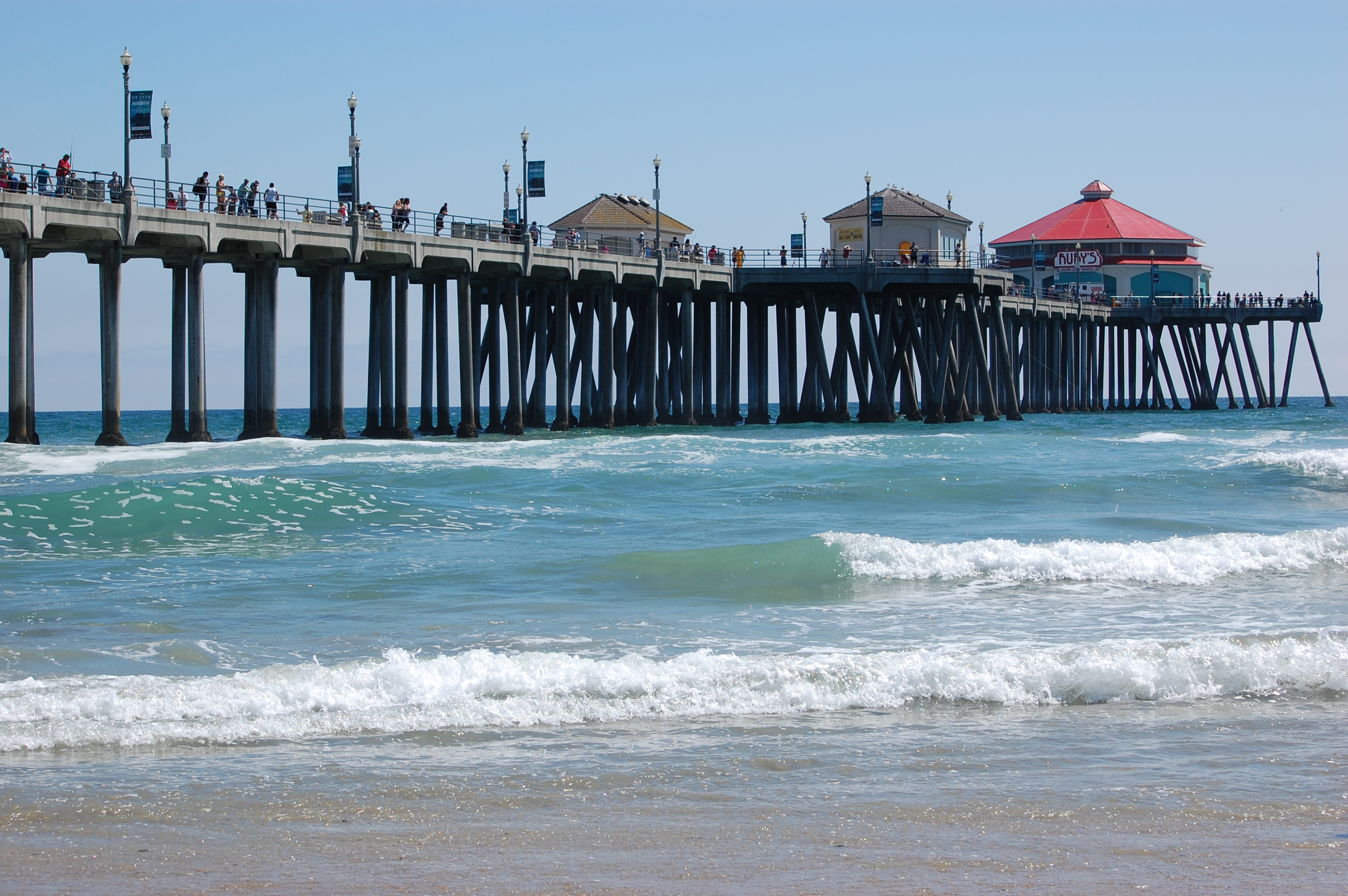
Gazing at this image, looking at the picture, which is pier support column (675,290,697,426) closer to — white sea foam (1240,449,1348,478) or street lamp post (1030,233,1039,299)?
white sea foam (1240,449,1348,478)

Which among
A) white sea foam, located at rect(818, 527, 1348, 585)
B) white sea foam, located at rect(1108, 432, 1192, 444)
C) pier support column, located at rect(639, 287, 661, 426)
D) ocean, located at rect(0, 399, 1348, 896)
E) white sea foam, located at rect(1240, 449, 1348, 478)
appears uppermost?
pier support column, located at rect(639, 287, 661, 426)

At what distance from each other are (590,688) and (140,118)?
23688 millimetres

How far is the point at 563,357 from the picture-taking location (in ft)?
136

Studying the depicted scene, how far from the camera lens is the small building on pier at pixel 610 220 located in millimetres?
53750

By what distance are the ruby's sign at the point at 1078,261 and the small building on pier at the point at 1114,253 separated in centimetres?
8

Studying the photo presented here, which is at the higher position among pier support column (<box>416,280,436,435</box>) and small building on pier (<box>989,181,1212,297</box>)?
small building on pier (<box>989,181,1212,297</box>)

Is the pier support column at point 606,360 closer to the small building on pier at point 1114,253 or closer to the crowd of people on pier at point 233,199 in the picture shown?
the crowd of people on pier at point 233,199

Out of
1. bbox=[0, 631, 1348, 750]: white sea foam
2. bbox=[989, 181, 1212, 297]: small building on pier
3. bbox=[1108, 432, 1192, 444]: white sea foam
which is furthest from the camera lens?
bbox=[989, 181, 1212, 297]: small building on pier

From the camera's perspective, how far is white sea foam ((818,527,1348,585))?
41.9ft

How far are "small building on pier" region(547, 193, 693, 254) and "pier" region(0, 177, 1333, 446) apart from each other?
349 centimetres

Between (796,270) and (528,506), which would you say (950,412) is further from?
(528,506)

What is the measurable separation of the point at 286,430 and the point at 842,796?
6461cm

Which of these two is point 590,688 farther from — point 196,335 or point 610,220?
point 610,220

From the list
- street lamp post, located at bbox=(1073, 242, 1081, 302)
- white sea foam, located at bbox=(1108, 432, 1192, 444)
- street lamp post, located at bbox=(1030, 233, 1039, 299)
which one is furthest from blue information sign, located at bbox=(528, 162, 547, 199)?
street lamp post, located at bbox=(1073, 242, 1081, 302)
